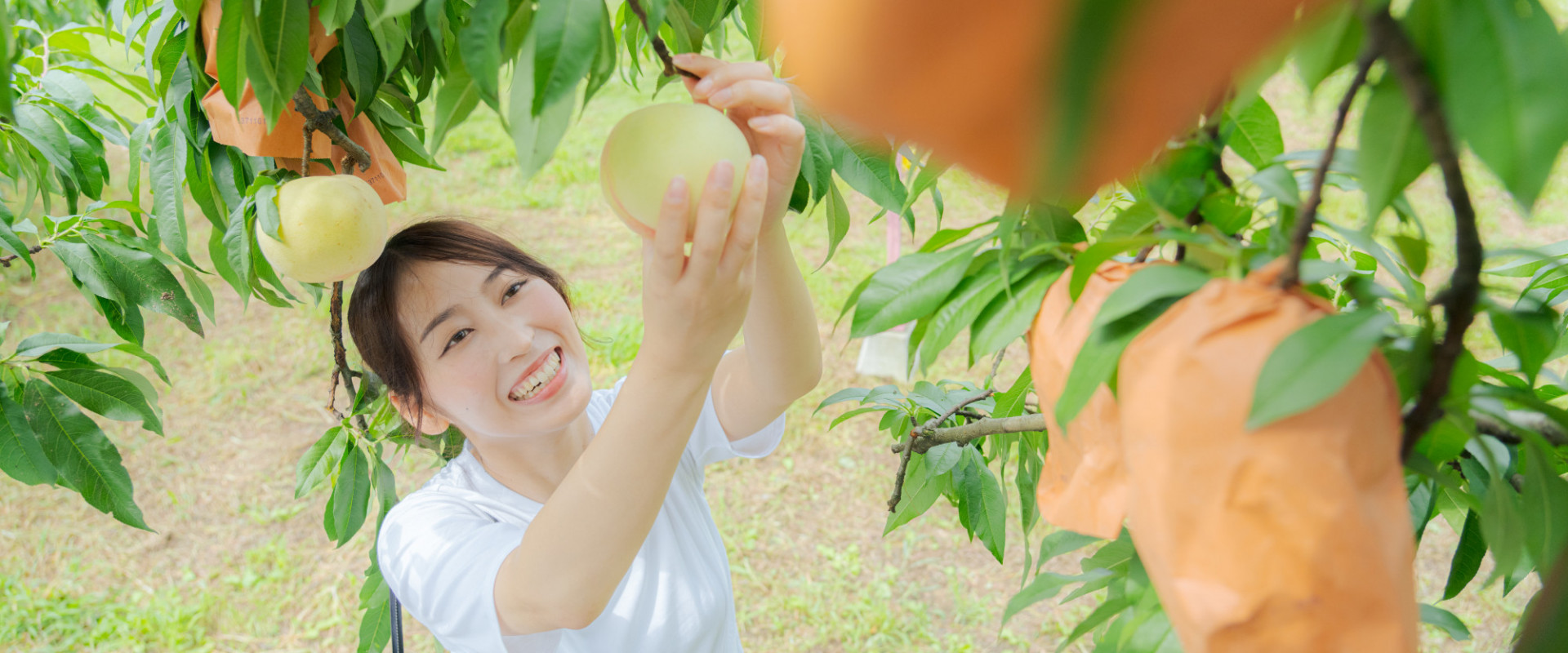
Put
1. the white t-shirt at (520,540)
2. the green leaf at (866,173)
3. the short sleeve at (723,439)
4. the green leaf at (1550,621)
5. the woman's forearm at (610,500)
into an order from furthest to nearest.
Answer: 1. the short sleeve at (723,439)
2. the white t-shirt at (520,540)
3. the green leaf at (866,173)
4. the woman's forearm at (610,500)
5. the green leaf at (1550,621)

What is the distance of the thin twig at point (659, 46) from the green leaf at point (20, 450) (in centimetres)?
82

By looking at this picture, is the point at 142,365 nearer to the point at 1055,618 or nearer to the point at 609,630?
the point at 609,630

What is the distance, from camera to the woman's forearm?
61 cm

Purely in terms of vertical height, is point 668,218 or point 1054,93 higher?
point 1054,93

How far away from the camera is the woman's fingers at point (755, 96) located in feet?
1.68

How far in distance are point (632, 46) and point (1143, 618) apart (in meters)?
0.60

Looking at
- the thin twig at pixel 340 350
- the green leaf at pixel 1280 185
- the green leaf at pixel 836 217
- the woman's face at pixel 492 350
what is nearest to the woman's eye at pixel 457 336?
the woman's face at pixel 492 350

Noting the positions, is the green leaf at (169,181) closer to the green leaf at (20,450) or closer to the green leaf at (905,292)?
the green leaf at (20,450)

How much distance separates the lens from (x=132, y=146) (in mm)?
950

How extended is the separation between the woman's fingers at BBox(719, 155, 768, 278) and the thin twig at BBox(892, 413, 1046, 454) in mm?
191

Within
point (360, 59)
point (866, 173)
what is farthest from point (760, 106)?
point (360, 59)

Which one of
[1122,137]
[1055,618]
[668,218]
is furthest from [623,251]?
[1122,137]

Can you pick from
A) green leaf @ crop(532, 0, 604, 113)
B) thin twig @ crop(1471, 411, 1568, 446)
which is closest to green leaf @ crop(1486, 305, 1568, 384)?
thin twig @ crop(1471, 411, 1568, 446)

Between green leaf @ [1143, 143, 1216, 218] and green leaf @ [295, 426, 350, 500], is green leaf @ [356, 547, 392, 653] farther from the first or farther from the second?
green leaf @ [1143, 143, 1216, 218]
